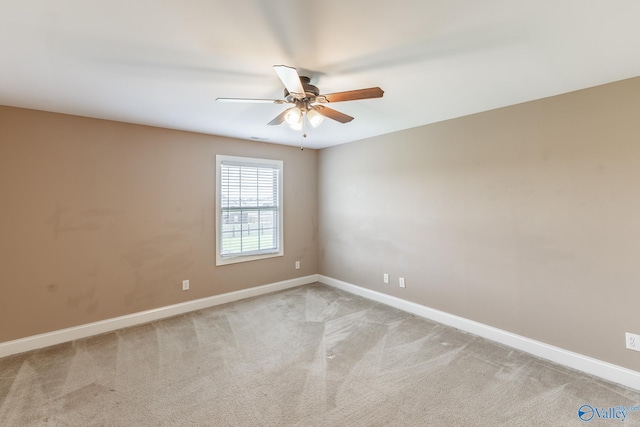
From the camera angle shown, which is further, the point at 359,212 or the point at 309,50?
the point at 359,212

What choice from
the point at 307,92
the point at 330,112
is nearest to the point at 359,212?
the point at 330,112

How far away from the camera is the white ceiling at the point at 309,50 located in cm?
148

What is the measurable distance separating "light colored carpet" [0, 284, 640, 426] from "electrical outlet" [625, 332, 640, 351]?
0.33 metres

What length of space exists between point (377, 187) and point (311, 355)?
2.48m

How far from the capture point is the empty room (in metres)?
1.74

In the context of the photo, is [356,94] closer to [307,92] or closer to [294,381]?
[307,92]

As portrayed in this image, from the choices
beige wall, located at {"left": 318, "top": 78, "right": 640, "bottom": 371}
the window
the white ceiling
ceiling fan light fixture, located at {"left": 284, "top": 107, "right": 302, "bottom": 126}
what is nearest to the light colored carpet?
beige wall, located at {"left": 318, "top": 78, "right": 640, "bottom": 371}

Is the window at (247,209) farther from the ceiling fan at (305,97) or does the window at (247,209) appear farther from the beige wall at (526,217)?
the ceiling fan at (305,97)

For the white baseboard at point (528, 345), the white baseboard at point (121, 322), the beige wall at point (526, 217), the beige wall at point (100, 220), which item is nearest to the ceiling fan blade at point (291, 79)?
the beige wall at point (526, 217)

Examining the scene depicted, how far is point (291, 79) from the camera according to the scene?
5.86 ft

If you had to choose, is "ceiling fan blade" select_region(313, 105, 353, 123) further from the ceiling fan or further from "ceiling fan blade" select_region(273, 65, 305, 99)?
"ceiling fan blade" select_region(273, 65, 305, 99)

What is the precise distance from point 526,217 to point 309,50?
2.56 m

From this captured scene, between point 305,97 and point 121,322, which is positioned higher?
point 305,97

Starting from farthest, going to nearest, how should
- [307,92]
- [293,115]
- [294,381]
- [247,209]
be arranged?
[247,209] < [294,381] < [293,115] < [307,92]
